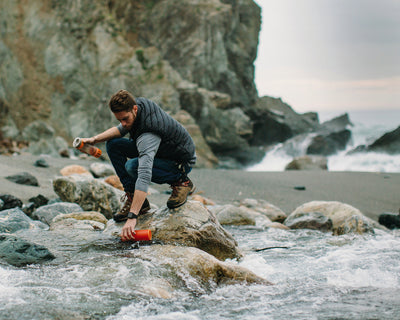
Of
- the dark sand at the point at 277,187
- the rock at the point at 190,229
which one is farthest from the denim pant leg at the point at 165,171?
the dark sand at the point at 277,187

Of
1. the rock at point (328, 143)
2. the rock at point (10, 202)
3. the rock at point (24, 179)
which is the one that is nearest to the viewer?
the rock at point (10, 202)

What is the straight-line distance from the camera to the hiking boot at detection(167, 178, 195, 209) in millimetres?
4594

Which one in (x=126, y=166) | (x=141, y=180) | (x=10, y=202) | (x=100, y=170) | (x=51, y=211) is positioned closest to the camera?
(x=141, y=180)

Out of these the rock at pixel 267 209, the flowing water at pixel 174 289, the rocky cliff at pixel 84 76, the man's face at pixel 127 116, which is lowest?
the rock at pixel 267 209

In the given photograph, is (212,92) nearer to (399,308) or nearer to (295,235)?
(295,235)

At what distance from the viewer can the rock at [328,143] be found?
27.8 m

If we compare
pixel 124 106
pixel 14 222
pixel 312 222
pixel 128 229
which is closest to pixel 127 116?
pixel 124 106

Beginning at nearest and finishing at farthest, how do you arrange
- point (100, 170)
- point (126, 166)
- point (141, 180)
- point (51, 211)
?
1. point (141, 180)
2. point (126, 166)
3. point (51, 211)
4. point (100, 170)

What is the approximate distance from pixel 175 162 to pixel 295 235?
2978 millimetres

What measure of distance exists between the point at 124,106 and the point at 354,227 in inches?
176

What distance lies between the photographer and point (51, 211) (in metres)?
6.48

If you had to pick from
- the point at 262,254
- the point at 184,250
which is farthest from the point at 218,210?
the point at 184,250

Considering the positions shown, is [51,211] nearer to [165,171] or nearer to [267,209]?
[165,171]

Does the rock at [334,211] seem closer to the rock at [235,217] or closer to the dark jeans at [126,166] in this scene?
the rock at [235,217]
